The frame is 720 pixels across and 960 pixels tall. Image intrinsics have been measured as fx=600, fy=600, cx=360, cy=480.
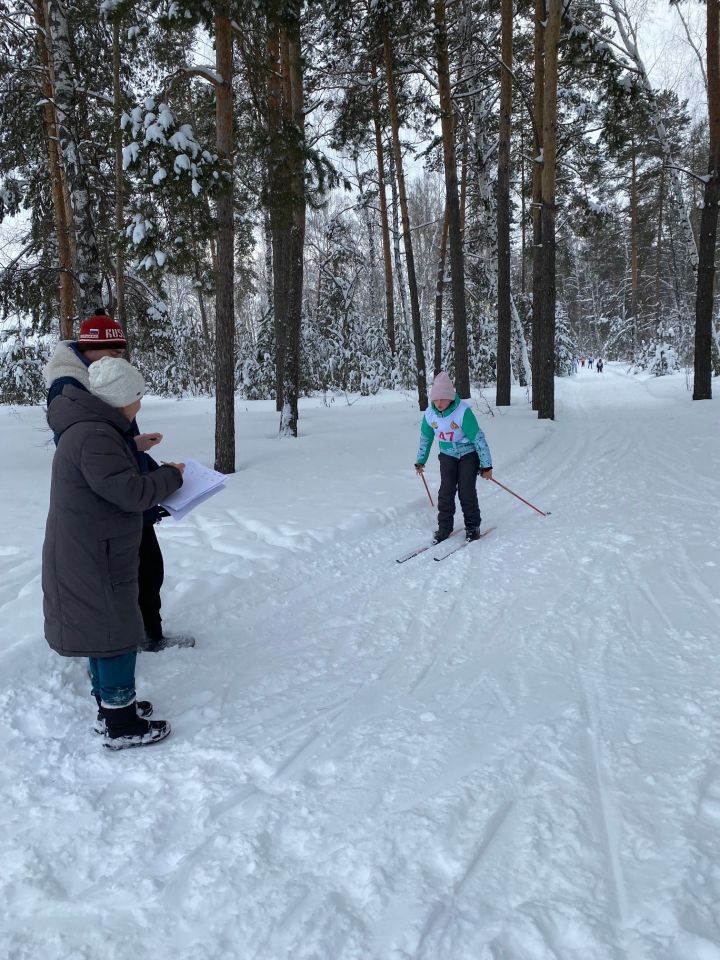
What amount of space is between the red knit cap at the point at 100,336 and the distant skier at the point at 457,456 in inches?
136

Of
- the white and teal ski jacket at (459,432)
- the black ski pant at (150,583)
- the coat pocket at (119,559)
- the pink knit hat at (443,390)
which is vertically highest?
the pink knit hat at (443,390)

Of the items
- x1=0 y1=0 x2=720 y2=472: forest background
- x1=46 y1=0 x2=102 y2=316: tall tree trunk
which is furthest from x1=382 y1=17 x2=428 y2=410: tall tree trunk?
x1=46 y1=0 x2=102 y2=316: tall tree trunk

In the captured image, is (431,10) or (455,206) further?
(455,206)

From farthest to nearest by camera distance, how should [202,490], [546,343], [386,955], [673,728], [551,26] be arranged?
[546,343], [551,26], [202,490], [673,728], [386,955]

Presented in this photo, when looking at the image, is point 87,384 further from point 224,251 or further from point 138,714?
point 224,251

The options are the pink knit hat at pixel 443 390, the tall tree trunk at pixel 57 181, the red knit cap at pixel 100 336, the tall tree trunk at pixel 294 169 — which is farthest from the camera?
the tall tree trunk at pixel 57 181

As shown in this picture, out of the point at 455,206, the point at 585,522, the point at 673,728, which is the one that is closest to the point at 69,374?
the point at 673,728

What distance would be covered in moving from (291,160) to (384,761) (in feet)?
30.5

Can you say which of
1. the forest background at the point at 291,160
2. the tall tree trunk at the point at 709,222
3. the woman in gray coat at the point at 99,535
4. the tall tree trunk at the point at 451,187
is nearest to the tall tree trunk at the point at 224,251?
the forest background at the point at 291,160

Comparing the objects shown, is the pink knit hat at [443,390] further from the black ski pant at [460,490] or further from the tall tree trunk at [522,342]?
the tall tree trunk at [522,342]

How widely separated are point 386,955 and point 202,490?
219cm

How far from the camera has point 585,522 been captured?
6.29 metres

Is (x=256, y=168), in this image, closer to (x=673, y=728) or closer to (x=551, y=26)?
(x=551, y=26)

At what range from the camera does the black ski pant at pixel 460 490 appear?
20.2 ft
